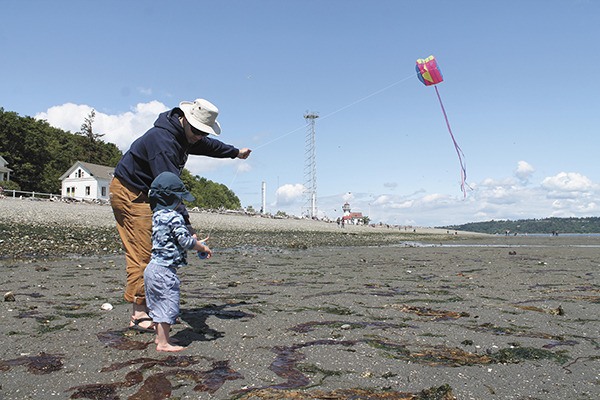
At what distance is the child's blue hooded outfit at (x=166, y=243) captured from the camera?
4082 millimetres

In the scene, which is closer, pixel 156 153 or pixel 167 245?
pixel 167 245

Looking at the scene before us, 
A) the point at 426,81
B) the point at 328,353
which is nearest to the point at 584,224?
the point at 426,81

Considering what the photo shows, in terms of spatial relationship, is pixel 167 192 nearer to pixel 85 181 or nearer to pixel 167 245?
pixel 167 245

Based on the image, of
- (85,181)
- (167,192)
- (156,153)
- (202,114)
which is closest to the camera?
(167,192)

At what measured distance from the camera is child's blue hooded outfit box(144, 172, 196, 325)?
161 inches

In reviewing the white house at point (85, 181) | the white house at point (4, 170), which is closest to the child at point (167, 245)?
the white house at point (4, 170)

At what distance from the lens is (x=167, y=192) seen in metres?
4.14

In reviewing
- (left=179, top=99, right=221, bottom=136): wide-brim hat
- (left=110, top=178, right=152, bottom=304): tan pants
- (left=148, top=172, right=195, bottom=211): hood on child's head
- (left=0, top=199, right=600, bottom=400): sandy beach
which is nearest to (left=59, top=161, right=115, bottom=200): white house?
(left=0, top=199, right=600, bottom=400): sandy beach

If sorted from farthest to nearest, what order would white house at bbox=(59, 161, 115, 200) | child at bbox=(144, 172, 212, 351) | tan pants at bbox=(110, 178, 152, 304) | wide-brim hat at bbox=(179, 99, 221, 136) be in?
1. white house at bbox=(59, 161, 115, 200)
2. tan pants at bbox=(110, 178, 152, 304)
3. wide-brim hat at bbox=(179, 99, 221, 136)
4. child at bbox=(144, 172, 212, 351)

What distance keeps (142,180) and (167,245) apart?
1.04 metres

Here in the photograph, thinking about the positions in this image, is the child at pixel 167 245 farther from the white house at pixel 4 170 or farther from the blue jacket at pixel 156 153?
the white house at pixel 4 170

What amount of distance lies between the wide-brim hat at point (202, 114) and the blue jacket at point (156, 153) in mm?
204

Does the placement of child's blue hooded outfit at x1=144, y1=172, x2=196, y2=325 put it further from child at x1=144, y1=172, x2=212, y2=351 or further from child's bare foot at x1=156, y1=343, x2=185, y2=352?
child's bare foot at x1=156, y1=343, x2=185, y2=352

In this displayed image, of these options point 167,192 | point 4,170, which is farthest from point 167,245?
point 4,170
